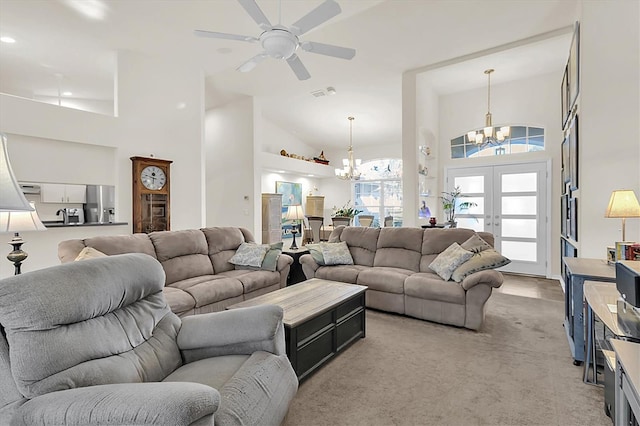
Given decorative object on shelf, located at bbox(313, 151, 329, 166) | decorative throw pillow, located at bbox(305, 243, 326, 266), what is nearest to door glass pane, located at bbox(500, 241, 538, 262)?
decorative throw pillow, located at bbox(305, 243, 326, 266)

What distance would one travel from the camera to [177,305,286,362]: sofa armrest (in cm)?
171

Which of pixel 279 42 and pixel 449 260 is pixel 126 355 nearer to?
pixel 279 42

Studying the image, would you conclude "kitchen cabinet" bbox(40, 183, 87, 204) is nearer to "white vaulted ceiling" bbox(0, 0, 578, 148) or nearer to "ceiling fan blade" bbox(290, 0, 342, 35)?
"white vaulted ceiling" bbox(0, 0, 578, 148)

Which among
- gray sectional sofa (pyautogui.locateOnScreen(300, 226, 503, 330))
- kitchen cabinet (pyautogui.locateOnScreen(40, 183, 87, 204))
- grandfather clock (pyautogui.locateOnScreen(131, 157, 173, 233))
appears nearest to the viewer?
gray sectional sofa (pyautogui.locateOnScreen(300, 226, 503, 330))

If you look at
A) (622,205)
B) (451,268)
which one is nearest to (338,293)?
(451,268)

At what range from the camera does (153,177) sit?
5.28 meters

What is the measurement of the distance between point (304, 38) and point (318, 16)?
2.38 m

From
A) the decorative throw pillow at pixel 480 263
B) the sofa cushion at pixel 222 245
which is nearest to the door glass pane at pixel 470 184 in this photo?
the decorative throw pillow at pixel 480 263

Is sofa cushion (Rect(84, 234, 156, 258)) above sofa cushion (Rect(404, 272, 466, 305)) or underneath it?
above

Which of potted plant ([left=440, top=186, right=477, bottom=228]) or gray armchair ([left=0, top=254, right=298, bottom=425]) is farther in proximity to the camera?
potted plant ([left=440, top=186, right=477, bottom=228])

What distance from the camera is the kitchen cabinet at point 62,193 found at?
4.80 meters

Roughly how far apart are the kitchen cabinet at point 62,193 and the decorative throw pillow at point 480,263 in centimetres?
533

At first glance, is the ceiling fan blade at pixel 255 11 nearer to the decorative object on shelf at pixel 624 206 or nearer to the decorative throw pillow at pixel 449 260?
the decorative throw pillow at pixel 449 260

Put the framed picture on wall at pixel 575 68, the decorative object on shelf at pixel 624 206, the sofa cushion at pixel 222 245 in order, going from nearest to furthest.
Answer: the decorative object on shelf at pixel 624 206
the framed picture on wall at pixel 575 68
the sofa cushion at pixel 222 245
